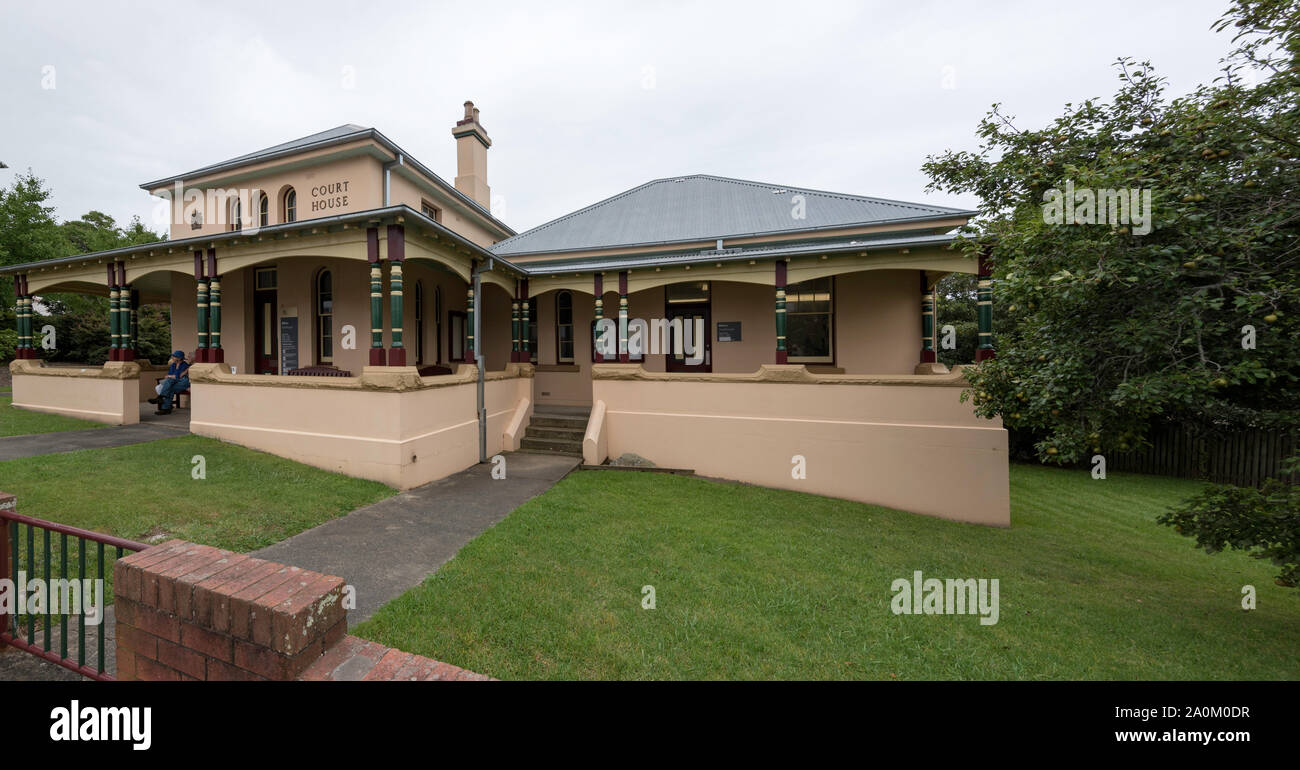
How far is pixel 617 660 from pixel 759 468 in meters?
6.74

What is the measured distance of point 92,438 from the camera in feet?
28.4

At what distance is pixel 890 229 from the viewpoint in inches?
436

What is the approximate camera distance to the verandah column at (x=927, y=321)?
10688 millimetres

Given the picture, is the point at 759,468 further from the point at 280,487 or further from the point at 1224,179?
the point at 280,487

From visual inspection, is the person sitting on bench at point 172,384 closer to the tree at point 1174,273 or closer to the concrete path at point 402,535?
the concrete path at point 402,535

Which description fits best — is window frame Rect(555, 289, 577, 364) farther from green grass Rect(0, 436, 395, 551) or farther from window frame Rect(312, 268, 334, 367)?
green grass Rect(0, 436, 395, 551)

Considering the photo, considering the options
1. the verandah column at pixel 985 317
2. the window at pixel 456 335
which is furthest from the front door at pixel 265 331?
the verandah column at pixel 985 317

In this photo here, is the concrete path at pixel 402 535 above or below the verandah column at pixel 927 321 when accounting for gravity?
below

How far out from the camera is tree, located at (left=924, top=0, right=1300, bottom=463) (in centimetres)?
362

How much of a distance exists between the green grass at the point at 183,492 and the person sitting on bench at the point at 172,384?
423cm

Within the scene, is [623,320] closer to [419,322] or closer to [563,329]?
[563,329]

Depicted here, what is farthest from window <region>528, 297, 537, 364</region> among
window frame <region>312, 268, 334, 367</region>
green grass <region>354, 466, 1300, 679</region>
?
green grass <region>354, 466, 1300, 679</region>

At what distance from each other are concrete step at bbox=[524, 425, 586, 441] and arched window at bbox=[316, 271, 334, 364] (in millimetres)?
5338
